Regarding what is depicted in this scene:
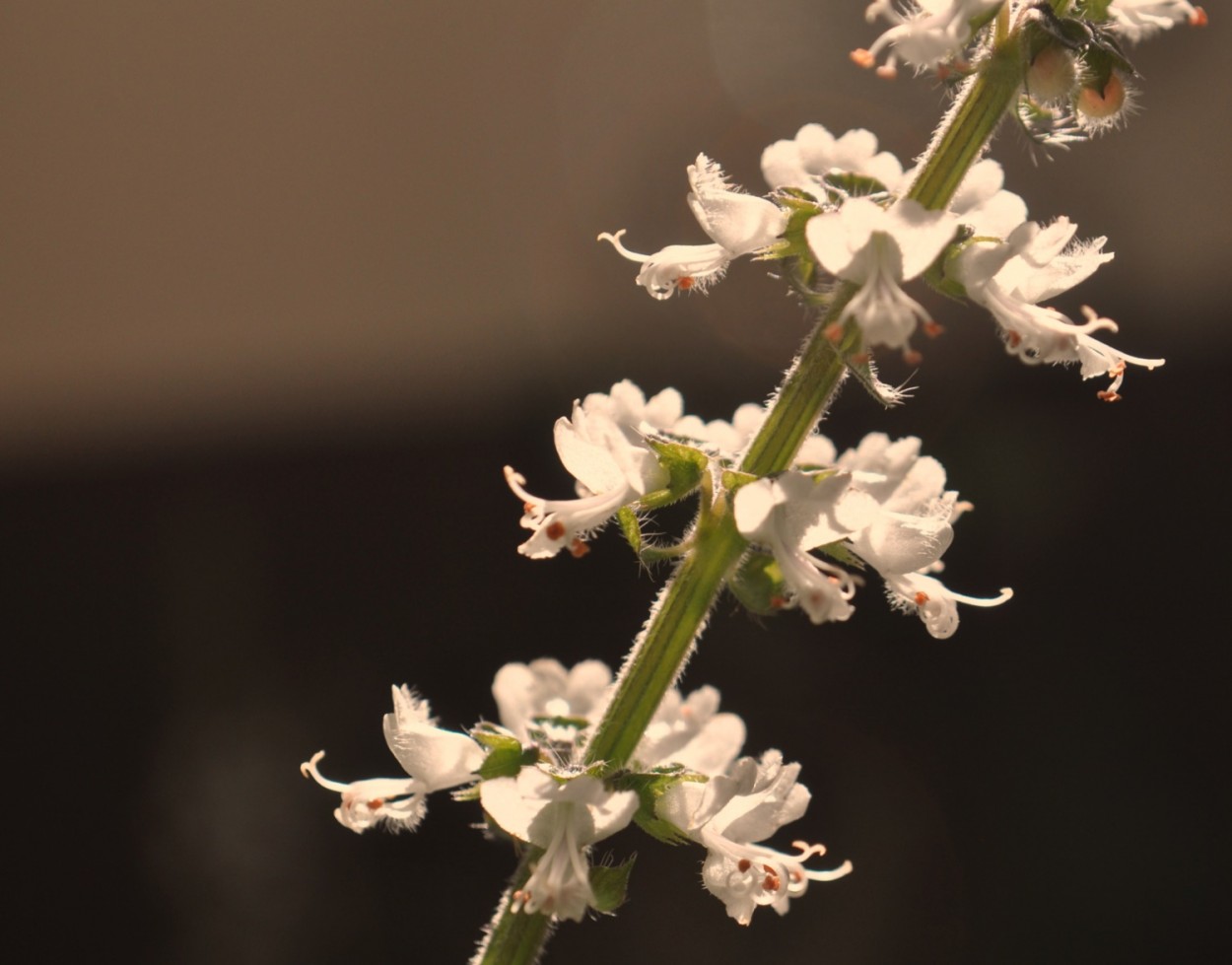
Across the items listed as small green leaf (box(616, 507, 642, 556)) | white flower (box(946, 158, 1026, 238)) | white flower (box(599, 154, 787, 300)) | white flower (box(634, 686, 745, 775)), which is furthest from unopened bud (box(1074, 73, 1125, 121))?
white flower (box(634, 686, 745, 775))

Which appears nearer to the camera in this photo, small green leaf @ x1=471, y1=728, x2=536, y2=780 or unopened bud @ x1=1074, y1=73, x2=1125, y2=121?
unopened bud @ x1=1074, y1=73, x2=1125, y2=121

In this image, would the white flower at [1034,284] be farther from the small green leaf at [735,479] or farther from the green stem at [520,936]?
the green stem at [520,936]

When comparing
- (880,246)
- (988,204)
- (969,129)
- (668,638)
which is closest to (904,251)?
(880,246)

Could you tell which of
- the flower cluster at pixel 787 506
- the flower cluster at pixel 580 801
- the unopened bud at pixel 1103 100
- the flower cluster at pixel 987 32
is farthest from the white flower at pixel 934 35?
the flower cluster at pixel 580 801

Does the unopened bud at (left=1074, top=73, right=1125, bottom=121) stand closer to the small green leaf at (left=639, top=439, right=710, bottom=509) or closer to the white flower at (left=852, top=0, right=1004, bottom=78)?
the white flower at (left=852, top=0, right=1004, bottom=78)

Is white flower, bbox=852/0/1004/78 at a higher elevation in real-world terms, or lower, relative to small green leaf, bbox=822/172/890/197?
higher

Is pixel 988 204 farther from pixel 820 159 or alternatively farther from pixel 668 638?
pixel 668 638

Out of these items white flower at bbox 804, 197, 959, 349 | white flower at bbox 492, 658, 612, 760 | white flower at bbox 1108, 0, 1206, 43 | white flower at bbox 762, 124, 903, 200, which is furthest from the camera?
white flower at bbox 492, 658, 612, 760
